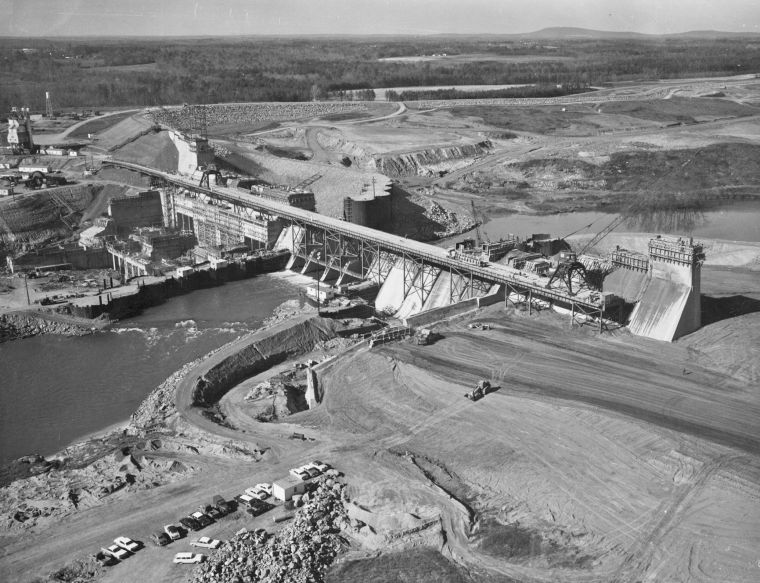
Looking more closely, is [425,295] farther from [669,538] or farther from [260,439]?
[669,538]

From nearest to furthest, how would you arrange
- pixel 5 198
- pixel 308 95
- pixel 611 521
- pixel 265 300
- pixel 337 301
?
pixel 611 521, pixel 337 301, pixel 265 300, pixel 5 198, pixel 308 95

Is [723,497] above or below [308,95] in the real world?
below

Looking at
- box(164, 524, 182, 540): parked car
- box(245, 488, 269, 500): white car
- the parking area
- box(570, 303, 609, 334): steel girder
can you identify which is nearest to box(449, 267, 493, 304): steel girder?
box(570, 303, 609, 334): steel girder

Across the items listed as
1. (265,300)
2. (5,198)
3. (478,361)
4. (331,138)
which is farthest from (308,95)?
(478,361)

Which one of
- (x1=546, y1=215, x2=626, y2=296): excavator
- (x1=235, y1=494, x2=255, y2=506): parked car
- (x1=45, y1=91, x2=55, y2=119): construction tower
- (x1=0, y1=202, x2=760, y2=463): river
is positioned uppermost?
(x1=45, y1=91, x2=55, y2=119): construction tower

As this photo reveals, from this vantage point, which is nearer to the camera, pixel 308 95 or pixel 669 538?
pixel 669 538

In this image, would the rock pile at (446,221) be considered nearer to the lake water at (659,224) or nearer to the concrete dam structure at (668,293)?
the lake water at (659,224)

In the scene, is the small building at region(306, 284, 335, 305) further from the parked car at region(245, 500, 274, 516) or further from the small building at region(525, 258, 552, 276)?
the parked car at region(245, 500, 274, 516)
